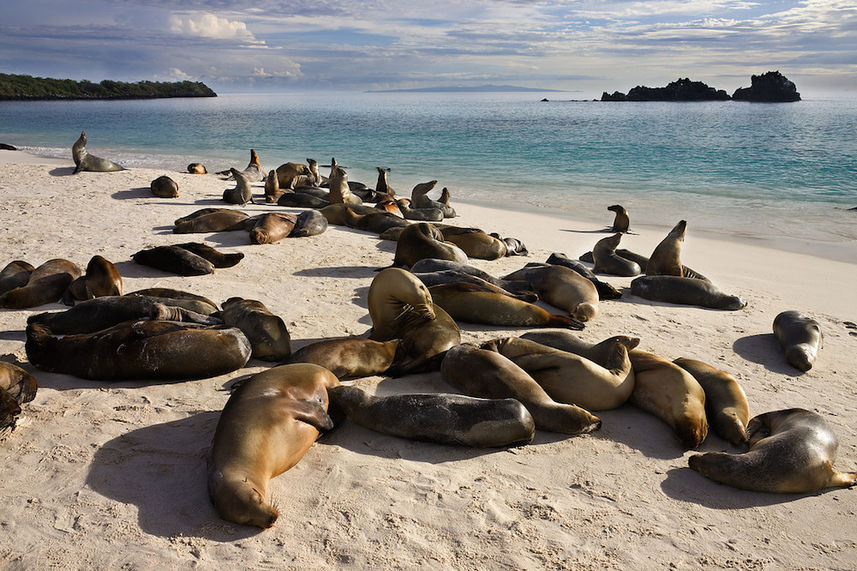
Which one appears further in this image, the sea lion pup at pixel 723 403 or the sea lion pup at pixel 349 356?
the sea lion pup at pixel 349 356

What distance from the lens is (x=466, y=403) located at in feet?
11.8

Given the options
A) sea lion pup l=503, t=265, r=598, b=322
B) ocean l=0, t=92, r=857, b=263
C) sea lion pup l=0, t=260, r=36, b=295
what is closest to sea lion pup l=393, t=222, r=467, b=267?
sea lion pup l=503, t=265, r=598, b=322

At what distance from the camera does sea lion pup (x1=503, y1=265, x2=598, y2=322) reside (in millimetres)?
5984

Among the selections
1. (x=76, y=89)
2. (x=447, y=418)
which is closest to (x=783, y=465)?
(x=447, y=418)

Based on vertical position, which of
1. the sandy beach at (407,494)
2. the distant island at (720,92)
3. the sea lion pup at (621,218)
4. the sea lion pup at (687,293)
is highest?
the distant island at (720,92)

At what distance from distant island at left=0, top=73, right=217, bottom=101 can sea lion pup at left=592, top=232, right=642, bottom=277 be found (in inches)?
3479

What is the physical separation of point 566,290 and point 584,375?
7.36ft

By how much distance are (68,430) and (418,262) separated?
413 centimetres

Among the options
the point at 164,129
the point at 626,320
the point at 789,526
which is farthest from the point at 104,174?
the point at 164,129

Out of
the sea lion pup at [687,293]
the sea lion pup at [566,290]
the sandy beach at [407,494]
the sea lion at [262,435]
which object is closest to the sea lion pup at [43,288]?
the sandy beach at [407,494]

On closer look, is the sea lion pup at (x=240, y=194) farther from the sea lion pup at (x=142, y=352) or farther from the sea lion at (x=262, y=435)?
the sea lion at (x=262, y=435)

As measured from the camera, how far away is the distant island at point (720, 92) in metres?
103

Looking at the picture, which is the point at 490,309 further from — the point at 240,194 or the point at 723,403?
the point at 240,194

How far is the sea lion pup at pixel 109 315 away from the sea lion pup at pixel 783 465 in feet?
11.4
